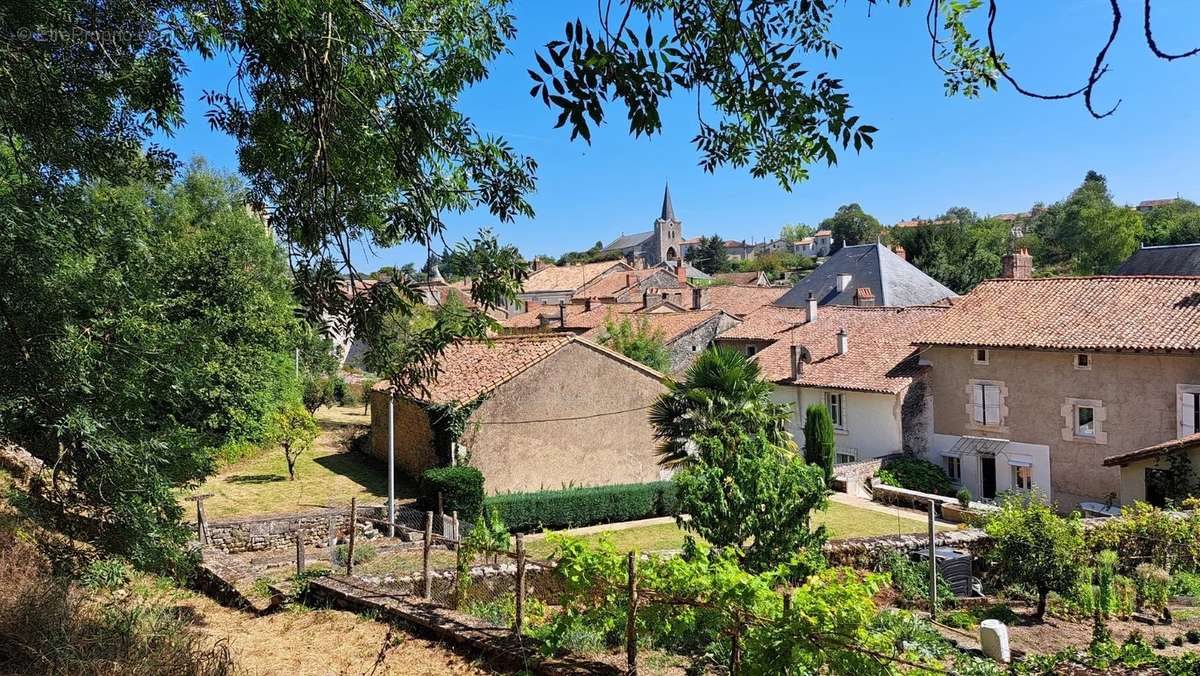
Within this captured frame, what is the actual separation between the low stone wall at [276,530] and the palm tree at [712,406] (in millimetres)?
7824

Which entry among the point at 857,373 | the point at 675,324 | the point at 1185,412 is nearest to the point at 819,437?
the point at 857,373

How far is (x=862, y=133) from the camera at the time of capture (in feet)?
13.8

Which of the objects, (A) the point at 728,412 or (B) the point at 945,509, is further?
(B) the point at 945,509

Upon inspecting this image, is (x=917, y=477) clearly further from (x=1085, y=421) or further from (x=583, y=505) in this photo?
(x=583, y=505)

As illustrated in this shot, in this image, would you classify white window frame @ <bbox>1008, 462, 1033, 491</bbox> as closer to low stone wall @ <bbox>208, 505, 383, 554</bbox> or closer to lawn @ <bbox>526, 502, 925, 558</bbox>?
lawn @ <bbox>526, 502, 925, 558</bbox>

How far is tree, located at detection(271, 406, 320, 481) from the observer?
23.7 m

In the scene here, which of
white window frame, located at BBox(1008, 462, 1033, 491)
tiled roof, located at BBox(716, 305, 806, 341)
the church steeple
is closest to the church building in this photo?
the church steeple

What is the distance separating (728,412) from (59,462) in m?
13.3

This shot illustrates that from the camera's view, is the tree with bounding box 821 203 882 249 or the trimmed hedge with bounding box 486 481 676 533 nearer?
the trimmed hedge with bounding box 486 481 676 533

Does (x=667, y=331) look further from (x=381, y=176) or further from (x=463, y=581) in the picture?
(x=381, y=176)

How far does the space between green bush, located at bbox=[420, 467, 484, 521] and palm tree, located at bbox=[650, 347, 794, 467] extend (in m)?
5.25

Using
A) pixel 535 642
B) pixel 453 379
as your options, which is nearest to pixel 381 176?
pixel 535 642

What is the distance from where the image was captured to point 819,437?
2694 cm

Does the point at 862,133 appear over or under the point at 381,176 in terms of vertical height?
under
